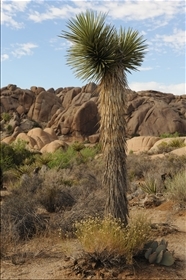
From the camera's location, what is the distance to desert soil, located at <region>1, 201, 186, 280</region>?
19.5 ft

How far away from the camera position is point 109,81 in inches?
279

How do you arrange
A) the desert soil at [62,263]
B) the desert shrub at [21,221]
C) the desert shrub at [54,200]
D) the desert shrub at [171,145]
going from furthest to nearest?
the desert shrub at [171,145] < the desert shrub at [54,200] < the desert shrub at [21,221] < the desert soil at [62,263]

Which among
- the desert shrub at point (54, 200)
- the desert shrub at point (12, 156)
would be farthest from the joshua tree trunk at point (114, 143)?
the desert shrub at point (12, 156)

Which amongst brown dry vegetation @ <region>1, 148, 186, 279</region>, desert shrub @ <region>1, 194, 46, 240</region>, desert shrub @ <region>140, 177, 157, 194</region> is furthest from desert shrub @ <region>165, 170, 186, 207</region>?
desert shrub @ <region>1, 194, 46, 240</region>

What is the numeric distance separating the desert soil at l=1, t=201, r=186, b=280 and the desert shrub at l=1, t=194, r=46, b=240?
1.01 feet

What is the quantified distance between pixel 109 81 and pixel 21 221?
371 centimetres

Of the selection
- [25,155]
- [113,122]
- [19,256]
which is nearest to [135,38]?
[113,122]

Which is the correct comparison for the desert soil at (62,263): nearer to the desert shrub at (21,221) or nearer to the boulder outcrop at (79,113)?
the desert shrub at (21,221)

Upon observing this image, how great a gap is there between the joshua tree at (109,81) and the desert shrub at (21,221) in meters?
2.21

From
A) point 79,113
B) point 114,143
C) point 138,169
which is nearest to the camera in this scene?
point 114,143

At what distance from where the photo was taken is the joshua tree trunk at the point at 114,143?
22.5 feet

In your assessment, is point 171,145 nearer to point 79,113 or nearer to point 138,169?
point 138,169

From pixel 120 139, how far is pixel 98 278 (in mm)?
2473

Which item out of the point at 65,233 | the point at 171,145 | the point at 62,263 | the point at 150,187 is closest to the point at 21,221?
the point at 65,233
